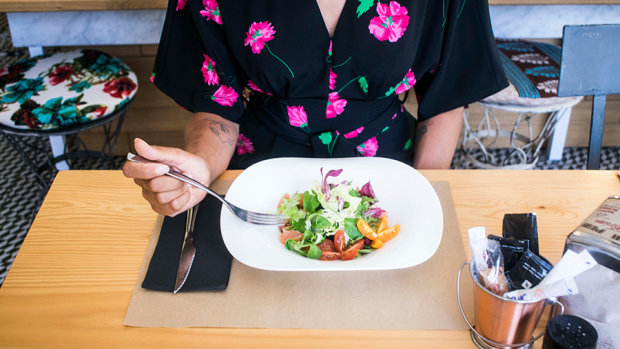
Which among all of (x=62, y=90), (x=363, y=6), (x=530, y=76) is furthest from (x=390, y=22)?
(x=62, y=90)

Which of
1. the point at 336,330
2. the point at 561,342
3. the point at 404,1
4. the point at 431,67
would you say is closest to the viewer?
the point at 561,342

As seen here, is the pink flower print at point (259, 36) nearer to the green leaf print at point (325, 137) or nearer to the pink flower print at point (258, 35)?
the pink flower print at point (258, 35)

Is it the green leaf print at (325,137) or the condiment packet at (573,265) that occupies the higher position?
the condiment packet at (573,265)

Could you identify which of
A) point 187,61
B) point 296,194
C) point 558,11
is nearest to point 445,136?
point 296,194

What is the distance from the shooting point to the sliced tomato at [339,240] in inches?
28.3

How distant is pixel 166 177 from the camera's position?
2.37 ft

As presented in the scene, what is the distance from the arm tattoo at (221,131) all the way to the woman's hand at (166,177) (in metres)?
0.17

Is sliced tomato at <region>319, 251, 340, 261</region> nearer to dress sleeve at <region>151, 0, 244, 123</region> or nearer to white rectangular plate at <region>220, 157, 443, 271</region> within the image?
white rectangular plate at <region>220, 157, 443, 271</region>

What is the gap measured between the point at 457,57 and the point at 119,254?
0.82 meters

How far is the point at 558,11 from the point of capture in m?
1.72

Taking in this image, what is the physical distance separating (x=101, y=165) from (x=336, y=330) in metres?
2.05

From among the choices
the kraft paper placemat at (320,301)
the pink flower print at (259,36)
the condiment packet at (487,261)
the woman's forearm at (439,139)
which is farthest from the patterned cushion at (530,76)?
the condiment packet at (487,261)

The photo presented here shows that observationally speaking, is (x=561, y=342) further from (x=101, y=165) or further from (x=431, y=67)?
(x=101, y=165)

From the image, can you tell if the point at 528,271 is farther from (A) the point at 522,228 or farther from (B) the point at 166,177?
(B) the point at 166,177
